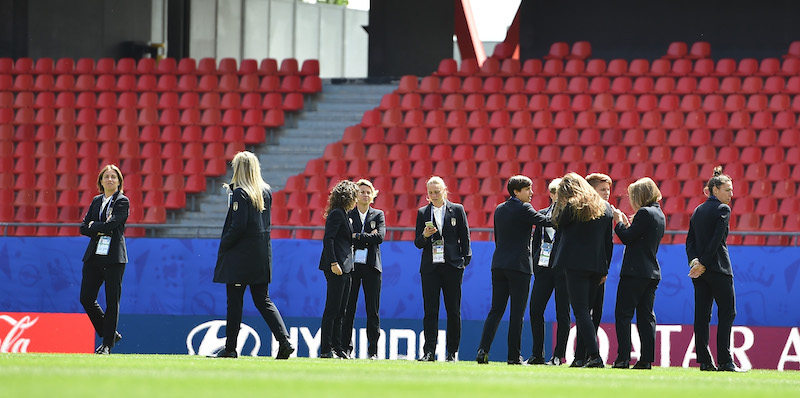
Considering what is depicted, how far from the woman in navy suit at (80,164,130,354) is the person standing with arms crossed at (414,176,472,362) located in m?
2.35

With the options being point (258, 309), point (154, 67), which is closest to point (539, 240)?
point (258, 309)

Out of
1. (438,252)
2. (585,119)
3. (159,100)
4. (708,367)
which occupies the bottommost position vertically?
(708,367)

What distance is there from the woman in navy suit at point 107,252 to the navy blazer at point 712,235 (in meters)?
4.33

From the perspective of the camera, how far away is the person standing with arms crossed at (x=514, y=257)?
8680mm

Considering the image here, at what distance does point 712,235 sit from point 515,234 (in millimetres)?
1440

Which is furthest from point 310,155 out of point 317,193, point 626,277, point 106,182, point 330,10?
point 330,10

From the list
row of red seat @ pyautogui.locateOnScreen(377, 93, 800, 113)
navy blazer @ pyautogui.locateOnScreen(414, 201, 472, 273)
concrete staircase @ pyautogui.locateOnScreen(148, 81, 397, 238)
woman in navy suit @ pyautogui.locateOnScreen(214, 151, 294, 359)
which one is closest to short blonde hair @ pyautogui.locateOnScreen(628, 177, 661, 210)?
navy blazer @ pyautogui.locateOnScreen(414, 201, 472, 273)

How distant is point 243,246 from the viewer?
8.28 meters

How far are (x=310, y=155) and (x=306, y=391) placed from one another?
1212 cm

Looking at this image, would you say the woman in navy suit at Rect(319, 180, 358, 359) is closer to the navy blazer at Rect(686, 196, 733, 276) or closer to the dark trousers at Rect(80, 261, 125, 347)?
the dark trousers at Rect(80, 261, 125, 347)

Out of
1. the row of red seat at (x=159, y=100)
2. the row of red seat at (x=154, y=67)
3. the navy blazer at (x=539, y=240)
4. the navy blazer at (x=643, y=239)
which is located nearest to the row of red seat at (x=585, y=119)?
the row of red seat at (x=159, y=100)

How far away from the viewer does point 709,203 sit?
8320mm

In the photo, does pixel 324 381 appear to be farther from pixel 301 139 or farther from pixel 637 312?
pixel 301 139

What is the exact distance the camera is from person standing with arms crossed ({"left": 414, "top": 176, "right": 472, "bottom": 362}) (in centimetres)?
930
